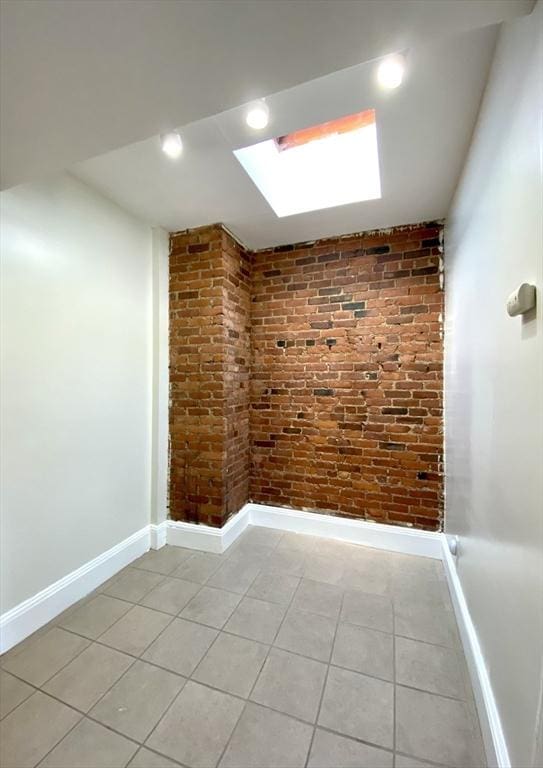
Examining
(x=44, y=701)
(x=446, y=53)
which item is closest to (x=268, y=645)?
(x=44, y=701)

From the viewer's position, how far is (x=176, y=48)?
938mm

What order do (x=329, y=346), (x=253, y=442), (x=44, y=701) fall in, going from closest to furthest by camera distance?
(x=44, y=701) < (x=329, y=346) < (x=253, y=442)

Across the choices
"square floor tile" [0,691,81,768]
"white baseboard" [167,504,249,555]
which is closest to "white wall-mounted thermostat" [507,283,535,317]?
"square floor tile" [0,691,81,768]

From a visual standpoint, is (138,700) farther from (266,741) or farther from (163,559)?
(163,559)

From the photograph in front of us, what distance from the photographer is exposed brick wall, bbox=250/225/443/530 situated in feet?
8.23

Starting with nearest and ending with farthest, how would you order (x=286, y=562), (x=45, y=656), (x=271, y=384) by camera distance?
1. (x=45, y=656)
2. (x=286, y=562)
3. (x=271, y=384)

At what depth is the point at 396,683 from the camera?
1.43m

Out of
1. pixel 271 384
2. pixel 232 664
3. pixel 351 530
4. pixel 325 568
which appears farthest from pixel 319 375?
pixel 232 664

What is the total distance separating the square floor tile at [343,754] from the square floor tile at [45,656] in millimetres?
1230

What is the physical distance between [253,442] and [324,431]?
0.71 m

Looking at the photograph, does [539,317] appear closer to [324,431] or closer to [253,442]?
[324,431]

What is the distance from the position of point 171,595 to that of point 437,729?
152 cm

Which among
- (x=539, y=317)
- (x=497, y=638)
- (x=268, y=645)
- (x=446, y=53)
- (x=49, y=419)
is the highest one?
(x=446, y=53)

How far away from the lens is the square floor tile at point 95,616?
1731 millimetres
